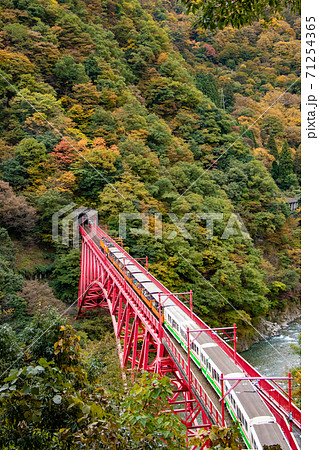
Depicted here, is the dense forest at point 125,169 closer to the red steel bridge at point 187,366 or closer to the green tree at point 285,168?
the green tree at point 285,168

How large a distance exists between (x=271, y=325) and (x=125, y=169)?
59.7 ft

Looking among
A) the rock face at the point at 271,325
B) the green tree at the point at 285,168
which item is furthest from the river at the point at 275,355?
the green tree at the point at 285,168

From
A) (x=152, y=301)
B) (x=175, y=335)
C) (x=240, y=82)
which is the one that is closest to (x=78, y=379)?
(x=175, y=335)

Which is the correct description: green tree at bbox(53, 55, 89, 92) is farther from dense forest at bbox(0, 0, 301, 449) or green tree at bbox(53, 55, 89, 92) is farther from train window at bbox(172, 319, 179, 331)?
train window at bbox(172, 319, 179, 331)

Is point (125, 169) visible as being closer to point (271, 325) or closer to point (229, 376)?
point (271, 325)

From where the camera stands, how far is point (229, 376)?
24.8ft

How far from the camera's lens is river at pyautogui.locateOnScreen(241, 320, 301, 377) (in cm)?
2259

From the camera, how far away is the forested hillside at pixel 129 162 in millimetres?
26422

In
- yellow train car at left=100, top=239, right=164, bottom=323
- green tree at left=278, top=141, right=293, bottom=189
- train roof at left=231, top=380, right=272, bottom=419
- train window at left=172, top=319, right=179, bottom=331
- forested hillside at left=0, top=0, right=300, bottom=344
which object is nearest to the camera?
train roof at left=231, top=380, right=272, bottom=419

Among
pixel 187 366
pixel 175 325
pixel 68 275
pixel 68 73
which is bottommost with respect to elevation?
pixel 68 275

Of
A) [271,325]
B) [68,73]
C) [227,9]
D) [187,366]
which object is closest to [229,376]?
[187,366]

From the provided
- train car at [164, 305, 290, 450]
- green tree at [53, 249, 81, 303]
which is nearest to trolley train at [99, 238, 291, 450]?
train car at [164, 305, 290, 450]

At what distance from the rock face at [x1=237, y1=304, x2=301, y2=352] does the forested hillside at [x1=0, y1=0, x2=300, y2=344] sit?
67 cm

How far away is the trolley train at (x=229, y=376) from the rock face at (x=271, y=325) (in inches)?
620
